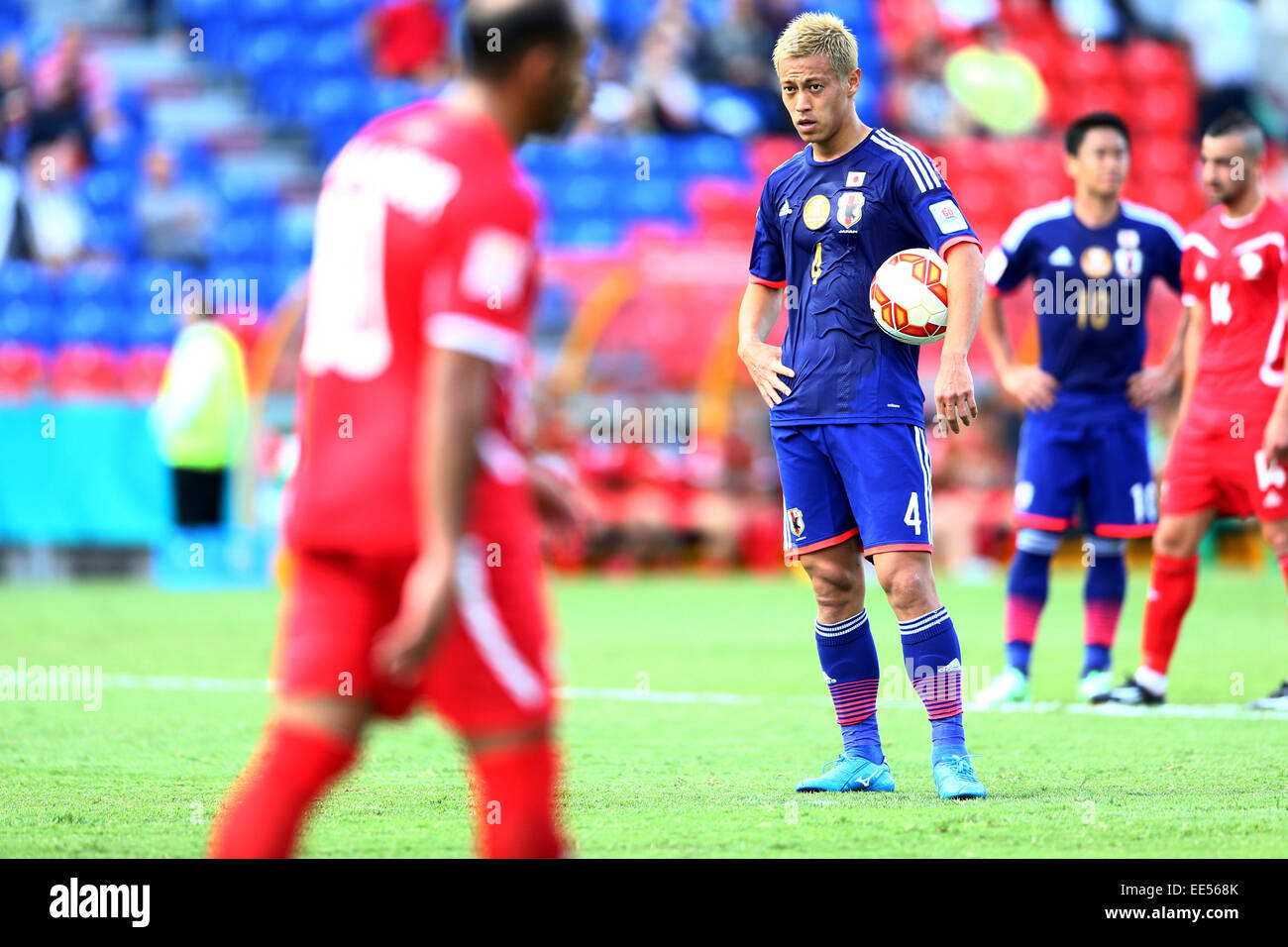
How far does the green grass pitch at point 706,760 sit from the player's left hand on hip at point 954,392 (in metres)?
1.28

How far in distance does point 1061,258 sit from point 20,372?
11.9 meters

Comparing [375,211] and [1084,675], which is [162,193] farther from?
[375,211]

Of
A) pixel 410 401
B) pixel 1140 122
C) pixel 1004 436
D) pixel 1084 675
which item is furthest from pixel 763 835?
pixel 1140 122

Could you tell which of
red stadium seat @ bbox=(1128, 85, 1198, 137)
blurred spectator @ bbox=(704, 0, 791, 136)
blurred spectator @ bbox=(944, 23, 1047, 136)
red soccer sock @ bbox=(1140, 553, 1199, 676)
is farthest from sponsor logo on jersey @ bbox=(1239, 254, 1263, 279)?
red stadium seat @ bbox=(1128, 85, 1198, 137)

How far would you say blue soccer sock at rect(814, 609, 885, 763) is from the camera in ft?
20.3

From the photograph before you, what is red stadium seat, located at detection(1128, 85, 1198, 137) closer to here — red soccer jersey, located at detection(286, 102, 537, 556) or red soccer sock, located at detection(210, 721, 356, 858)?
red soccer jersey, located at detection(286, 102, 537, 556)

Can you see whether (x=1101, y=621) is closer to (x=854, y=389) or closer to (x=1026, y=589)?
(x=1026, y=589)

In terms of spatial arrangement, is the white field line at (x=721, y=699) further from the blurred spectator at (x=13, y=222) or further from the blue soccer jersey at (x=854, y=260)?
the blurred spectator at (x=13, y=222)

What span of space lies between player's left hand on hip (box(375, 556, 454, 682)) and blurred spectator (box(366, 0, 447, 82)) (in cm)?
1997

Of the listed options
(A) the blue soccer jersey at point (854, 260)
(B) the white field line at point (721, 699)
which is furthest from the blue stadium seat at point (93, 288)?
(A) the blue soccer jersey at point (854, 260)

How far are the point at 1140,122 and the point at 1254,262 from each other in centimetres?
1883

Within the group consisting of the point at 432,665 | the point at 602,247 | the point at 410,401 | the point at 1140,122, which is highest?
the point at 1140,122

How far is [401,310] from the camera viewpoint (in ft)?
10.7
